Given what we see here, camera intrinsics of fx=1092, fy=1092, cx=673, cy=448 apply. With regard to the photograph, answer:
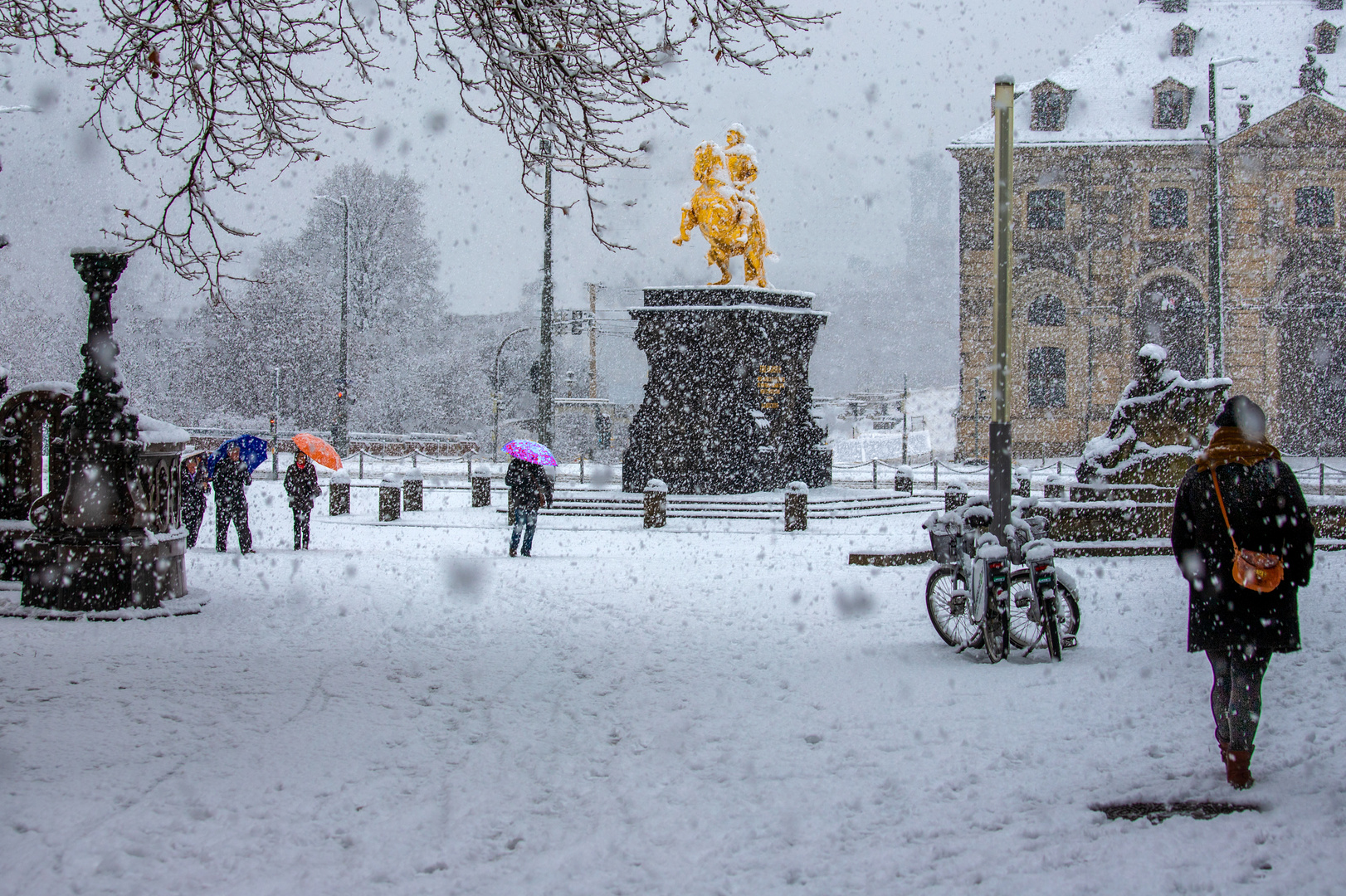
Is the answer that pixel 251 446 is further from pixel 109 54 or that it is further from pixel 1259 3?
pixel 1259 3

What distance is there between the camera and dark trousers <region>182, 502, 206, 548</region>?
582 inches

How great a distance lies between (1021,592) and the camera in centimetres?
742

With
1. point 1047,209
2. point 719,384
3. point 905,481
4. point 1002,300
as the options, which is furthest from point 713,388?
point 1047,209

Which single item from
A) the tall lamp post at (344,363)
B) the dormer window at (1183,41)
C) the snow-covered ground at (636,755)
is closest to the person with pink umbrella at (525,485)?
the snow-covered ground at (636,755)

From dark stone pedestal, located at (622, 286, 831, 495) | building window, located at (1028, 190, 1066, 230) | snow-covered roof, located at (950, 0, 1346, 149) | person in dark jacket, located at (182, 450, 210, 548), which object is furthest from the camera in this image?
building window, located at (1028, 190, 1066, 230)

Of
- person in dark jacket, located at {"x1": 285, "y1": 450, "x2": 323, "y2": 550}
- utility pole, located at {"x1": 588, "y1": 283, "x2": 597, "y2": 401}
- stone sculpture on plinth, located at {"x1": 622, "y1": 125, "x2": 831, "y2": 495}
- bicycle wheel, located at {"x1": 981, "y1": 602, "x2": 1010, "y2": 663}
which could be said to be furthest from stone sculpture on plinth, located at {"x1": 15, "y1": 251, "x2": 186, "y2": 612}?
utility pole, located at {"x1": 588, "y1": 283, "x2": 597, "y2": 401}

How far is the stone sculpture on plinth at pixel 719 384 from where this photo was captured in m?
19.8

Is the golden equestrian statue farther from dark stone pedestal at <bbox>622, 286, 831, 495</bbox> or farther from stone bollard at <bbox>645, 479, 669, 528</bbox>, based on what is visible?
stone bollard at <bbox>645, 479, 669, 528</bbox>

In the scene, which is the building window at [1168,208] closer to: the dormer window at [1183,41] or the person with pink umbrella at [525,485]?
the dormer window at [1183,41]

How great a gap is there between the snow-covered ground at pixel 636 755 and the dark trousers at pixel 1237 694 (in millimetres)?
248

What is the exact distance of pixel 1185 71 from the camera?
128 ft

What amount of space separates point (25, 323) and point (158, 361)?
5.74 meters

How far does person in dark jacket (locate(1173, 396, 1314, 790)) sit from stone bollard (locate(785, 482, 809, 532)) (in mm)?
12042

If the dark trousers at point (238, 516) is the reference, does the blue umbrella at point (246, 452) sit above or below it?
above
